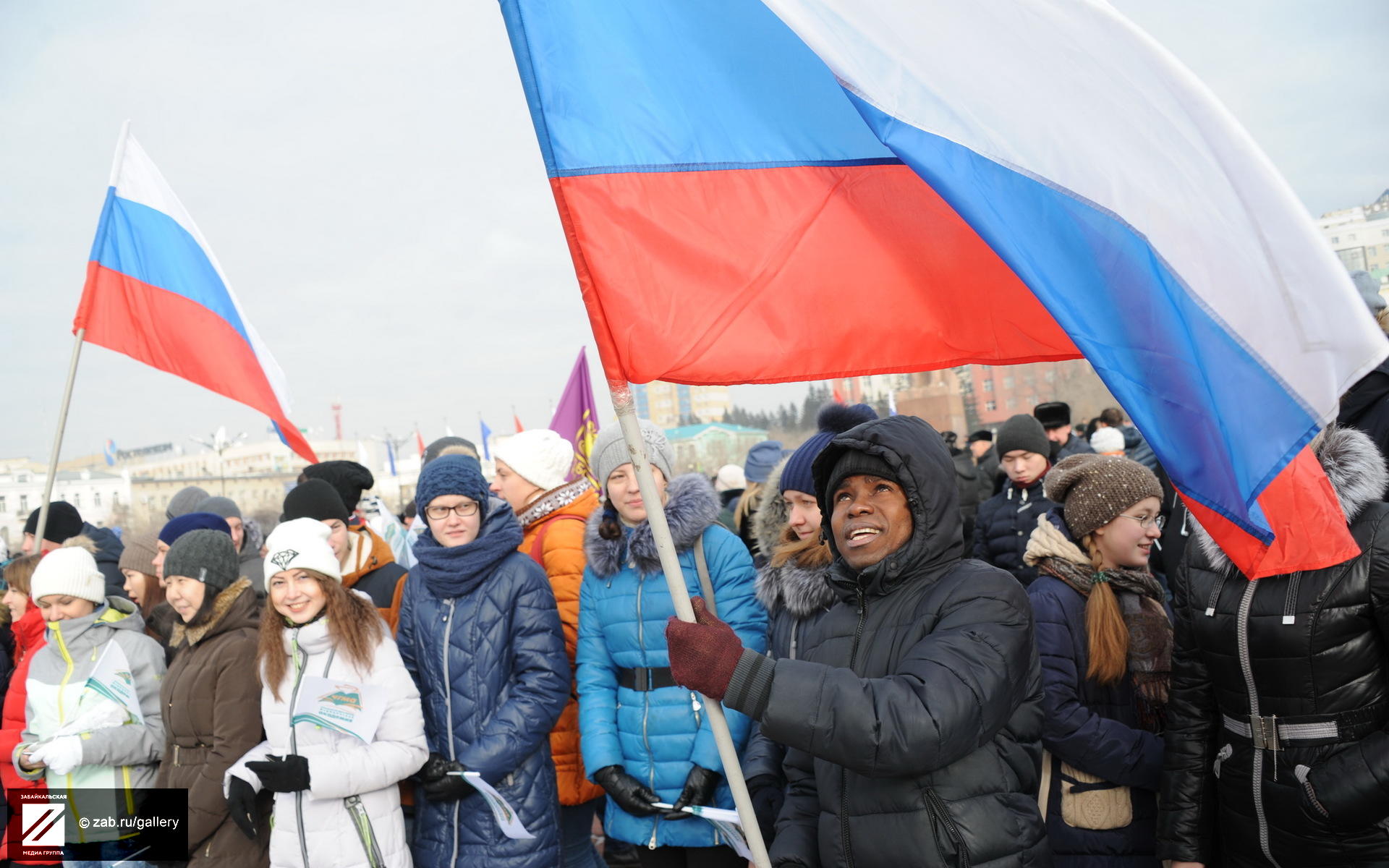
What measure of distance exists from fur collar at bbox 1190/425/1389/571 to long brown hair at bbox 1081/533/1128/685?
0.53m

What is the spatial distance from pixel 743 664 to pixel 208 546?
2.93 meters

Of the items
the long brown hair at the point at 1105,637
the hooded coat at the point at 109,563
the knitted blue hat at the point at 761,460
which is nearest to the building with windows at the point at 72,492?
the hooded coat at the point at 109,563

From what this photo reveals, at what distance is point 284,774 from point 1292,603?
3.16m

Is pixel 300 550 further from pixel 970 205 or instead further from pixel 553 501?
pixel 970 205

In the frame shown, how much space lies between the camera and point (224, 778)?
372cm

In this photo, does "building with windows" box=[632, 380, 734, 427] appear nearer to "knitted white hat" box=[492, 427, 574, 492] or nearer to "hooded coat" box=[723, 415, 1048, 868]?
"knitted white hat" box=[492, 427, 574, 492]

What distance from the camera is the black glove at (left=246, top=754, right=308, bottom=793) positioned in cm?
348

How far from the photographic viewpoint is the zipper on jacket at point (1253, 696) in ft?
9.08

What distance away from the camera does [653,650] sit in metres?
3.62

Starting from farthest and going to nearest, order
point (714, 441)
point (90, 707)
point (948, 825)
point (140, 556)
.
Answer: point (714, 441) < point (140, 556) < point (90, 707) < point (948, 825)

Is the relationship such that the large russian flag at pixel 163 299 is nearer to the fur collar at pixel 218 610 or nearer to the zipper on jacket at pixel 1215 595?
the fur collar at pixel 218 610

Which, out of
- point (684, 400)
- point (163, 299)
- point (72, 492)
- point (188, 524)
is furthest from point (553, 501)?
point (684, 400)

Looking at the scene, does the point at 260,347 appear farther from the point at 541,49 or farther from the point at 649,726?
the point at 541,49

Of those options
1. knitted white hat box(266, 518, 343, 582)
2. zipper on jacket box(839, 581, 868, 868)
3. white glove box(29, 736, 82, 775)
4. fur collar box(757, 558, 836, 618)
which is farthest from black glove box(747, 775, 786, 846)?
white glove box(29, 736, 82, 775)
